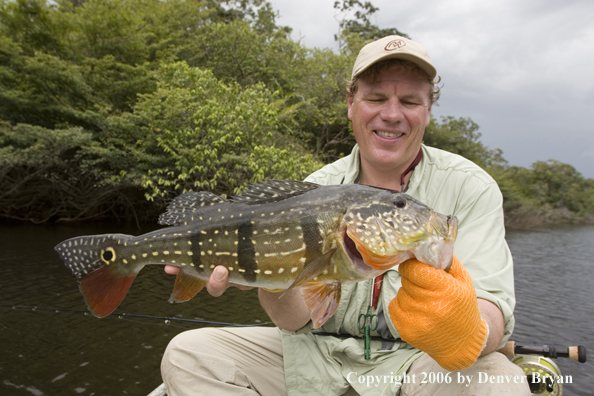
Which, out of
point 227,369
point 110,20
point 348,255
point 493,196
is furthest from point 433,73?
point 110,20

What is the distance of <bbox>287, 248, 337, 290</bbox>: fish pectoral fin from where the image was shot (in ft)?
7.52

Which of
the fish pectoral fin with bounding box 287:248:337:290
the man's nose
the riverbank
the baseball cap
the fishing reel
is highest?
the baseball cap

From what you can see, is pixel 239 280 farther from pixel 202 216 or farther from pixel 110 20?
pixel 110 20

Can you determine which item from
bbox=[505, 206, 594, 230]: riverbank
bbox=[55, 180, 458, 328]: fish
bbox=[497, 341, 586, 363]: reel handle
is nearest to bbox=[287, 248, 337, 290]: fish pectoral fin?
bbox=[55, 180, 458, 328]: fish

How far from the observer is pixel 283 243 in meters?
2.45

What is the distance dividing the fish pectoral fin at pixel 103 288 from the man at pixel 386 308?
2.17ft

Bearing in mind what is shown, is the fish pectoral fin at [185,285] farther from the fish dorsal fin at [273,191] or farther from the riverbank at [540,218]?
the riverbank at [540,218]

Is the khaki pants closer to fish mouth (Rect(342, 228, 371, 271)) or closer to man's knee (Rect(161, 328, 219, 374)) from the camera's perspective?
man's knee (Rect(161, 328, 219, 374))

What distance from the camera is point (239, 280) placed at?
8.44 feet

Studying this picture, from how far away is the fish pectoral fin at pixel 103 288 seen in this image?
8.86 feet

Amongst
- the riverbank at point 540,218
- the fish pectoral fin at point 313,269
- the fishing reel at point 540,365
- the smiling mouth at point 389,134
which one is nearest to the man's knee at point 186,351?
the fish pectoral fin at point 313,269

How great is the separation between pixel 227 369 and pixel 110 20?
16.7 metres

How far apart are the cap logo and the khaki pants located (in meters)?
2.30

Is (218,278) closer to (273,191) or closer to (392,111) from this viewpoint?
(273,191)
